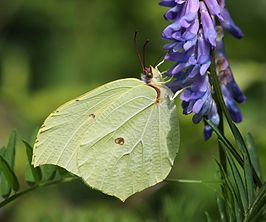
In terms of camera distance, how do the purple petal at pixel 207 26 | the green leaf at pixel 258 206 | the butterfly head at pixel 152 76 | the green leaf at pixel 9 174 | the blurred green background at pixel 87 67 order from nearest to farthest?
the green leaf at pixel 258 206, the purple petal at pixel 207 26, the green leaf at pixel 9 174, the butterfly head at pixel 152 76, the blurred green background at pixel 87 67

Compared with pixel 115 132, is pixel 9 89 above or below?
below

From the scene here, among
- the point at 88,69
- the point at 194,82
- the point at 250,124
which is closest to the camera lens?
the point at 194,82

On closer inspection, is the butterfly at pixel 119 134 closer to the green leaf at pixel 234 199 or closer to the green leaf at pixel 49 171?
the green leaf at pixel 49 171

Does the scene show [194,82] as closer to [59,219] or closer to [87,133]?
[87,133]

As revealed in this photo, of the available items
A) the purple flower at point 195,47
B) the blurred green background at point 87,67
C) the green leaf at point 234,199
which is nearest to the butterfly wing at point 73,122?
the purple flower at point 195,47

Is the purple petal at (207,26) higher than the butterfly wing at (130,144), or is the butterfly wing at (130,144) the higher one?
the purple petal at (207,26)

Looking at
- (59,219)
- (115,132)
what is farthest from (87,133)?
(59,219)

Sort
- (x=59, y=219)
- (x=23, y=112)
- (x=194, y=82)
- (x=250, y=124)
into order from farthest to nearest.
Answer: (x=23, y=112), (x=250, y=124), (x=59, y=219), (x=194, y=82)
